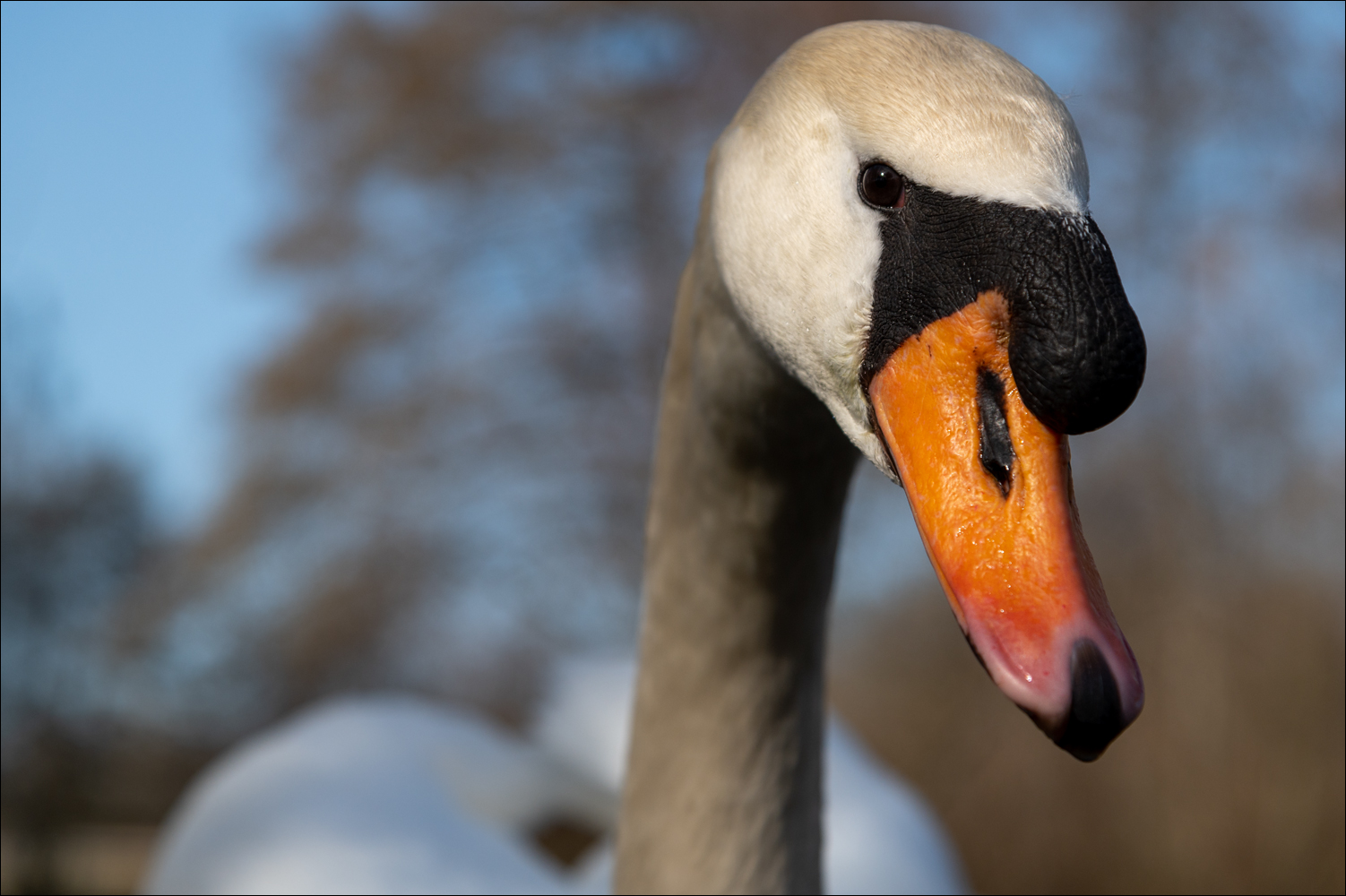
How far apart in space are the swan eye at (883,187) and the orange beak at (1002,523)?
0.25ft

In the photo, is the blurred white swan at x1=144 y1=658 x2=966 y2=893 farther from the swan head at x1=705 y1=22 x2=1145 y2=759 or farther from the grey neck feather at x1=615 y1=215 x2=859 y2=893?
the swan head at x1=705 y1=22 x2=1145 y2=759


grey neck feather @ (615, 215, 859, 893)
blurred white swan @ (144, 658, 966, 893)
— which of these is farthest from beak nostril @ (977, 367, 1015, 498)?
blurred white swan @ (144, 658, 966, 893)

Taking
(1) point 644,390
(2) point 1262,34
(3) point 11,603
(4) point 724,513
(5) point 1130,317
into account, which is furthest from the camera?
(1) point 644,390

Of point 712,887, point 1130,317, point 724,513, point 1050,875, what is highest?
point 1130,317

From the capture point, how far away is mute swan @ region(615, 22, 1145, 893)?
0.49m

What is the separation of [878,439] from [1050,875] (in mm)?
3170

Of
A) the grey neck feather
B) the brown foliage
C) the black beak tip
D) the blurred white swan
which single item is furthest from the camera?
the brown foliage

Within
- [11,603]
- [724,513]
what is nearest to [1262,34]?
[724,513]

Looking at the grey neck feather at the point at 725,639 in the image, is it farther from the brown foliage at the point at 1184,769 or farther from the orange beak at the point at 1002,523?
the brown foliage at the point at 1184,769

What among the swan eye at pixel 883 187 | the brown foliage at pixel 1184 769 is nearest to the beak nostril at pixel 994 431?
the swan eye at pixel 883 187

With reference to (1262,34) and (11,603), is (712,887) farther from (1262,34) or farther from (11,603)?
(1262,34)

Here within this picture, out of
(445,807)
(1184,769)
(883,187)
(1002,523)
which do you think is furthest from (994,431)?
(1184,769)

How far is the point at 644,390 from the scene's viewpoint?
434cm

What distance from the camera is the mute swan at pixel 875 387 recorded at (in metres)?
0.49
